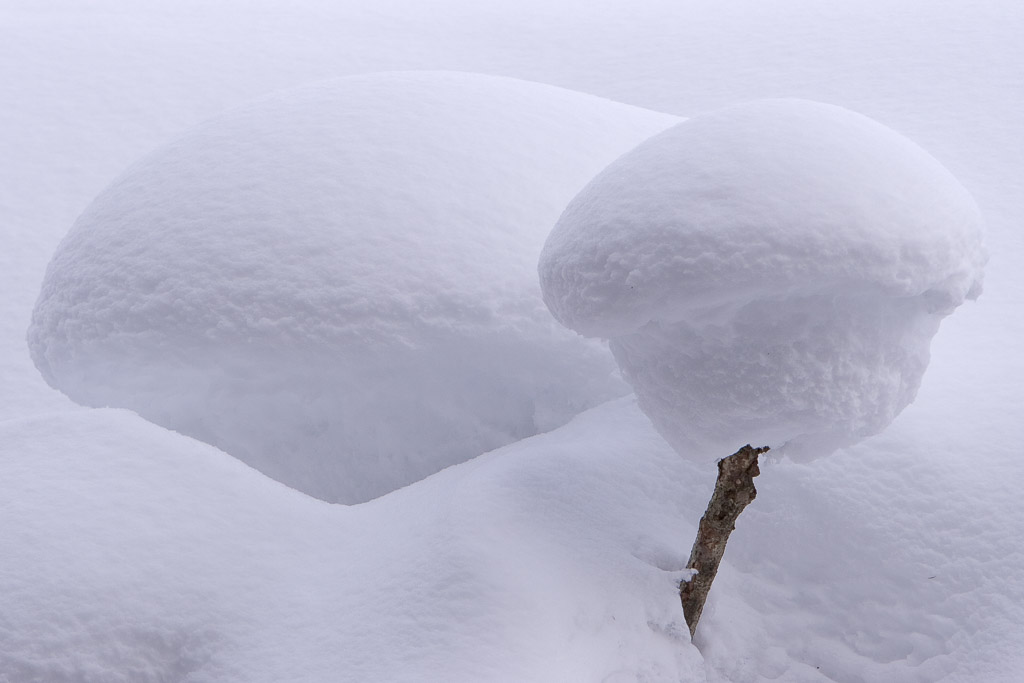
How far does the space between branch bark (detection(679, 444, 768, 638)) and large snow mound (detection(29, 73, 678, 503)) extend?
2.16 feet

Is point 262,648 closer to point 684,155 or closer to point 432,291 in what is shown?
point 432,291

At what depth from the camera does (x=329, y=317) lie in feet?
7.29

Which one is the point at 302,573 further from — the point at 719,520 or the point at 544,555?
the point at 719,520

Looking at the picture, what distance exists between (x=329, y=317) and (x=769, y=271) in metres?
1.22

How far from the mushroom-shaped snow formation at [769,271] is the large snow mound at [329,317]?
0.65m

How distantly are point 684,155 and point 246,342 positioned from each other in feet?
4.09

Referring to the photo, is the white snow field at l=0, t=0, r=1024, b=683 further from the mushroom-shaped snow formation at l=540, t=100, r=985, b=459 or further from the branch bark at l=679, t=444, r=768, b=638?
the mushroom-shaped snow formation at l=540, t=100, r=985, b=459

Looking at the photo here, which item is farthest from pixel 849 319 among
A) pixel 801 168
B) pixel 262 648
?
pixel 262 648

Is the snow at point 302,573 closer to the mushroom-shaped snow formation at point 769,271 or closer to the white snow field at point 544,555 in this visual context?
the white snow field at point 544,555

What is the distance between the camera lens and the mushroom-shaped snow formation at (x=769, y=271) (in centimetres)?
143

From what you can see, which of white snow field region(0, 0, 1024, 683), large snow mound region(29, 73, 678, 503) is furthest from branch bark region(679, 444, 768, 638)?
large snow mound region(29, 73, 678, 503)

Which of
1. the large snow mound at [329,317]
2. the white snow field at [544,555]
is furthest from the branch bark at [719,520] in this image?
the large snow mound at [329,317]

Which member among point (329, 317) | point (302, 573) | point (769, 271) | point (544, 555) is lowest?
point (302, 573)

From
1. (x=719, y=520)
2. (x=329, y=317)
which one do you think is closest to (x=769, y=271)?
(x=719, y=520)
